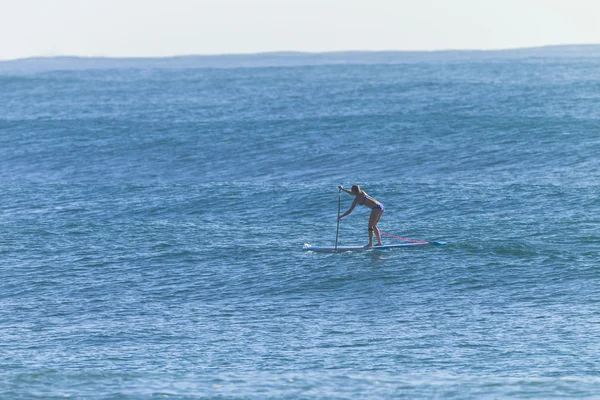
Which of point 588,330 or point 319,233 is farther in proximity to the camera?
point 319,233

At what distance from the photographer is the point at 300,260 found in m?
34.0

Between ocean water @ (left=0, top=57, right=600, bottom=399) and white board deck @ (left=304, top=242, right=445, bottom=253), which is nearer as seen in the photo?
ocean water @ (left=0, top=57, right=600, bottom=399)

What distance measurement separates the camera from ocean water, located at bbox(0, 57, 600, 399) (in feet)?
74.2

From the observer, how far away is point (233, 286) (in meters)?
31.0

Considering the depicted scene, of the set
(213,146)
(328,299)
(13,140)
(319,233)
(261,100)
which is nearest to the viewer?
(328,299)

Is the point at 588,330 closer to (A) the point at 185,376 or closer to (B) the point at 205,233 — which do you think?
(A) the point at 185,376

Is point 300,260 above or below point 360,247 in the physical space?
below

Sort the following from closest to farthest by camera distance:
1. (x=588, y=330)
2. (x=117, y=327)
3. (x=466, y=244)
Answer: (x=588, y=330) < (x=117, y=327) < (x=466, y=244)

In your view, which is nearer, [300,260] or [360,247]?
[300,260]

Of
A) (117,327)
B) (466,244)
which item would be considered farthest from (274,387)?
(466,244)

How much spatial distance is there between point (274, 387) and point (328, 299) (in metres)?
8.02

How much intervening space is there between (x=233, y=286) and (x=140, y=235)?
9849 mm

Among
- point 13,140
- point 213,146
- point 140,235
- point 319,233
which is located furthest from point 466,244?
point 13,140

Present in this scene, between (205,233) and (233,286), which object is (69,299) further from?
(205,233)
